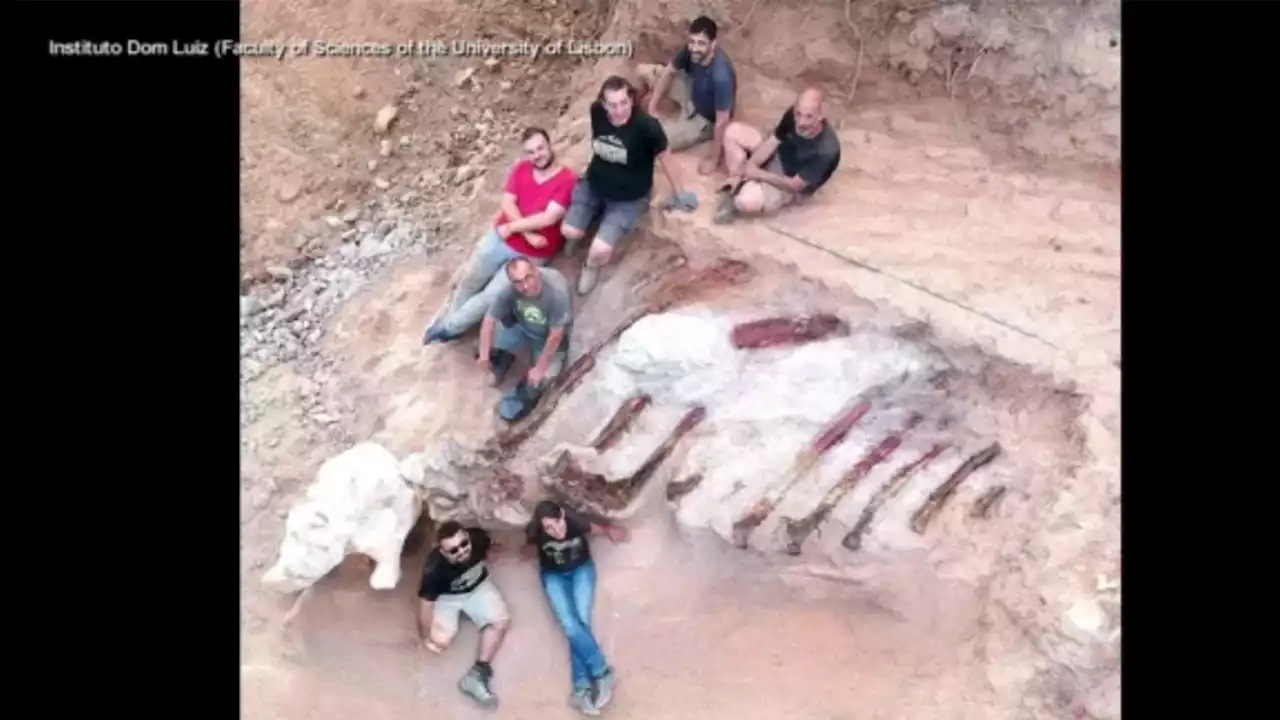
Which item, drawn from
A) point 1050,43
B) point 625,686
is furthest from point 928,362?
point 625,686

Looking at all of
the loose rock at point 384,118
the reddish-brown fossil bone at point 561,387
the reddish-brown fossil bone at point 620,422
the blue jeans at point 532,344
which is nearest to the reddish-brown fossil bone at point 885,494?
the reddish-brown fossil bone at point 620,422

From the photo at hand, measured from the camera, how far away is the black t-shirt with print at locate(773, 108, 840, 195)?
253 centimetres

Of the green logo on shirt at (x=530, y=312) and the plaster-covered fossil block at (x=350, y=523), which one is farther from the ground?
the green logo on shirt at (x=530, y=312)

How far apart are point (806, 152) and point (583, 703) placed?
145cm

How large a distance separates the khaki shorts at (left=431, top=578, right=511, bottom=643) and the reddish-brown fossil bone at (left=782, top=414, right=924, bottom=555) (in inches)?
28.4

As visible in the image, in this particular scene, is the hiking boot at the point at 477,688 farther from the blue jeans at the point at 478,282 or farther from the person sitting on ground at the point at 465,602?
the blue jeans at the point at 478,282

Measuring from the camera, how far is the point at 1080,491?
241cm

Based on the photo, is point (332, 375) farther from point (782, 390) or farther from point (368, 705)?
point (782, 390)

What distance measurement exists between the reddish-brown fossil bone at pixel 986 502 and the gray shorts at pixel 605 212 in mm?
1067

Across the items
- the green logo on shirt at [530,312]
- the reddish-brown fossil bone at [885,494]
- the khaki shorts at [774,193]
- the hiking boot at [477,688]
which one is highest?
the khaki shorts at [774,193]

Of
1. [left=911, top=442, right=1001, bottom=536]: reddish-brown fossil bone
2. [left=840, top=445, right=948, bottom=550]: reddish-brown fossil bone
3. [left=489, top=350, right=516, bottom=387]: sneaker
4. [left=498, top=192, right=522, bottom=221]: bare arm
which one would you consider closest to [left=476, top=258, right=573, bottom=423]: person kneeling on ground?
[left=489, top=350, right=516, bottom=387]: sneaker

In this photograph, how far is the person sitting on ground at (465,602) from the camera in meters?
2.46

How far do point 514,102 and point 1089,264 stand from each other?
1.48 m

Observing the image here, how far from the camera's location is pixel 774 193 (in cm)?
254
